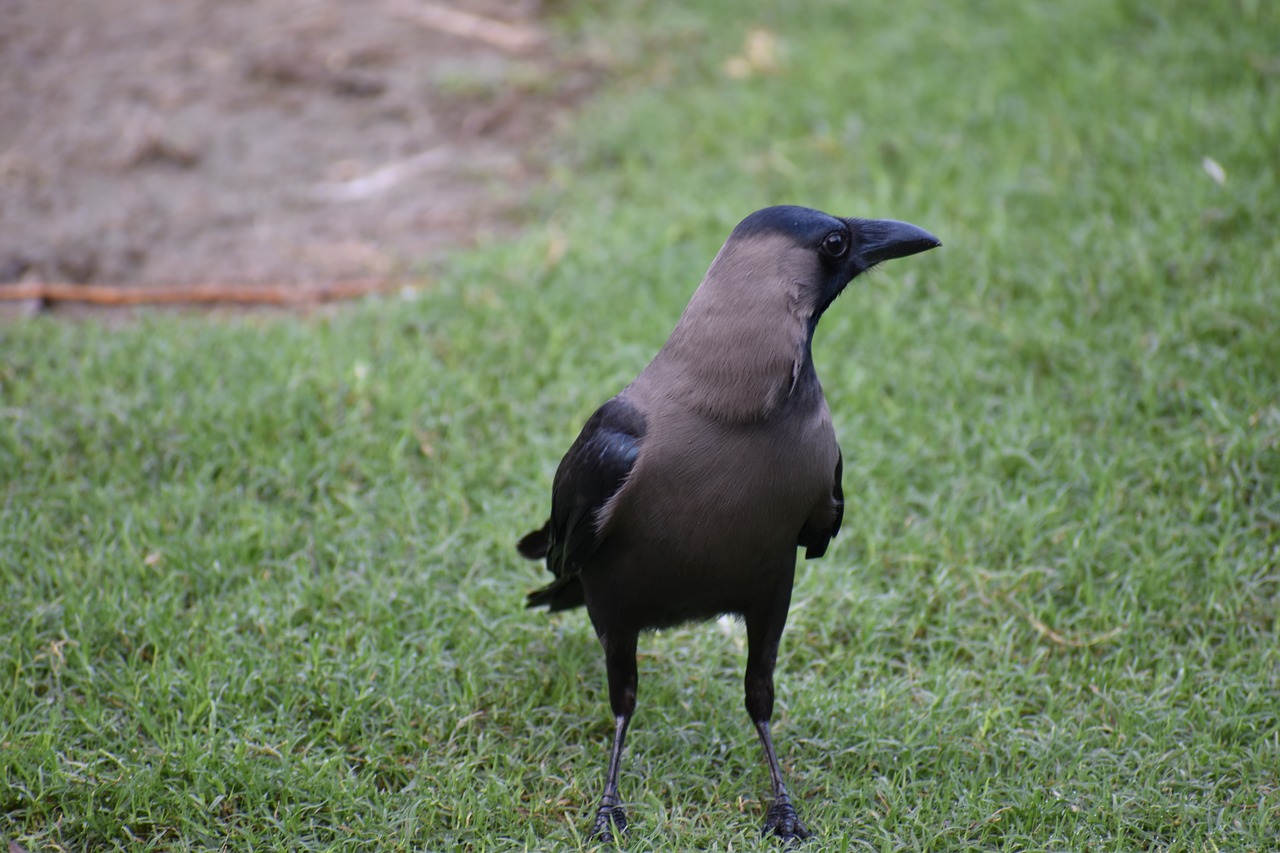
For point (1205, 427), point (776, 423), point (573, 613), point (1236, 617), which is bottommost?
point (573, 613)

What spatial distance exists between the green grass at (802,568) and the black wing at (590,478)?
654 millimetres

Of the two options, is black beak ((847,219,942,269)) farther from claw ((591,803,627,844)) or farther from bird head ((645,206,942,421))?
claw ((591,803,627,844))

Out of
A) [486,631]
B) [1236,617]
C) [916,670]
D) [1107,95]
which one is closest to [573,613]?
[486,631]

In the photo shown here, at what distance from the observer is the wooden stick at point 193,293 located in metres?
5.61

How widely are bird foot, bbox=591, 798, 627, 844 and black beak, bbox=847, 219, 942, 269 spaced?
5.31ft

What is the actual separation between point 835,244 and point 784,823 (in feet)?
5.13

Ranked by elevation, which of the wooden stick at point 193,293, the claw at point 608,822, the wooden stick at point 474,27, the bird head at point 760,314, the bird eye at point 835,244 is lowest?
the claw at point 608,822

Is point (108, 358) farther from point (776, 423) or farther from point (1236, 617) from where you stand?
point (1236, 617)

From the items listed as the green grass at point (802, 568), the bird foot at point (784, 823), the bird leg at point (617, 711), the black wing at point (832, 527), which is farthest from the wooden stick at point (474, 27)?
the bird foot at point (784, 823)

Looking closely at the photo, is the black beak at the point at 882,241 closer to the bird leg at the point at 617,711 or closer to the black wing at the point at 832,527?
the black wing at the point at 832,527

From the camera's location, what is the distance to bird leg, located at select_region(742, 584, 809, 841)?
10.4 feet

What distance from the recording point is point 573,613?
4.14 metres

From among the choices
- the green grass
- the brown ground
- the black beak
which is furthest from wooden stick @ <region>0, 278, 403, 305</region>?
the black beak

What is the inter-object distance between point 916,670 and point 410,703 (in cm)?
158
